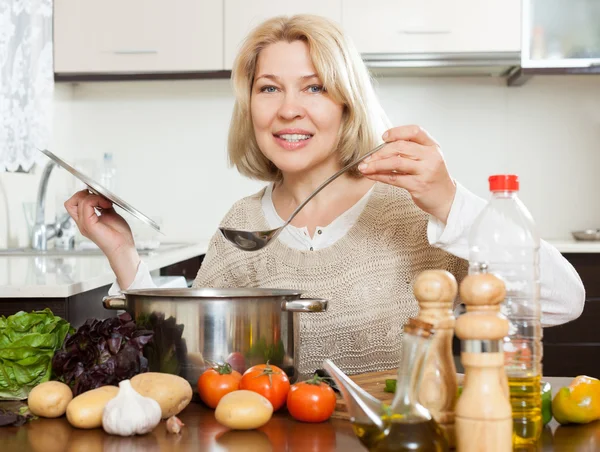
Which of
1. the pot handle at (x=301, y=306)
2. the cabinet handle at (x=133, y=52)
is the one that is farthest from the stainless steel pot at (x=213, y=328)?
the cabinet handle at (x=133, y=52)

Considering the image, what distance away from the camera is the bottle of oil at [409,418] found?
726 mm

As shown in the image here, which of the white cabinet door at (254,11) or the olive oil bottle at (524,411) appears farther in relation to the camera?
the white cabinet door at (254,11)

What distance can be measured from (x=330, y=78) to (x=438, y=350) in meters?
0.90

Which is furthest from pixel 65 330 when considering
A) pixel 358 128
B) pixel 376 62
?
pixel 376 62

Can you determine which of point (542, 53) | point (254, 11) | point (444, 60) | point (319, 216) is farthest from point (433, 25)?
point (319, 216)

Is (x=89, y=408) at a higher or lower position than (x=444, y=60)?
lower

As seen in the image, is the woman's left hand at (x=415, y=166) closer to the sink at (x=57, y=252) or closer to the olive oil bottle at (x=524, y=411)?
the olive oil bottle at (x=524, y=411)

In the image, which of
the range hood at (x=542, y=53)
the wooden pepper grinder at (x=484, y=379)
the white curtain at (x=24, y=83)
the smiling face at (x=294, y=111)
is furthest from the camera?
the range hood at (x=542, y=53)

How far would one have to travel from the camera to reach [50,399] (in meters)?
0.95

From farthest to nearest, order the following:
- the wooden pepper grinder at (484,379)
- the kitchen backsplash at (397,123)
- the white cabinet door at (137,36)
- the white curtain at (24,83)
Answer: the kitchen backsplash at (397,123) → the white cabinet door at (137,36) → the white curtain at (24,83) → the wooden pepper grinder at (484,379)

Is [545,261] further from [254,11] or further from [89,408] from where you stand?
Result: [254,11]

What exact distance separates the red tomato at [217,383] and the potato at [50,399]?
6.1 inches

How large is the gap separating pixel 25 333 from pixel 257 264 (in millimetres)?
684

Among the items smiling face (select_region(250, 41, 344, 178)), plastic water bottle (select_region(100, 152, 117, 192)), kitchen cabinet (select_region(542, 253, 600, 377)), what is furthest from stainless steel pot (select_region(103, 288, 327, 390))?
plastic water bottle (select_region(100, 152, 117, 192))
